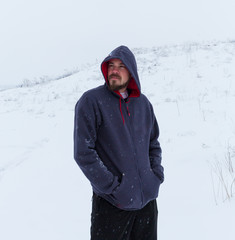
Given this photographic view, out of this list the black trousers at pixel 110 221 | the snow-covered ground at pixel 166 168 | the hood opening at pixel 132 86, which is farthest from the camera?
the snow-covered ground at pixel 166 168

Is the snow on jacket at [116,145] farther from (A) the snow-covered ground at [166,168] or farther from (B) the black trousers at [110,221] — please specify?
(A) the snow-covered ground at [166,168]

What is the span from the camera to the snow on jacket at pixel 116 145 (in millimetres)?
1371

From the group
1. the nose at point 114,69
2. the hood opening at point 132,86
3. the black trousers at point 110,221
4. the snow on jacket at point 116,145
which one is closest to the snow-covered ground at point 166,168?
the black trousers at point 110,221

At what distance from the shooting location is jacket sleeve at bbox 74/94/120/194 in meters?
1.35

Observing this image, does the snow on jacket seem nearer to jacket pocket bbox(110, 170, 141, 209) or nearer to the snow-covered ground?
jacket pocket bbox(110, 170, 141, 209)

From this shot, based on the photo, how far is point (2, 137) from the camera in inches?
217

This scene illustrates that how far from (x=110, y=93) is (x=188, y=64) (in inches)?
384

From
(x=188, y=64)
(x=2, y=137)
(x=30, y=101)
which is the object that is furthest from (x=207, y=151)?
(x=30, y=101)

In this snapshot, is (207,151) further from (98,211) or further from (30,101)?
(30,101)

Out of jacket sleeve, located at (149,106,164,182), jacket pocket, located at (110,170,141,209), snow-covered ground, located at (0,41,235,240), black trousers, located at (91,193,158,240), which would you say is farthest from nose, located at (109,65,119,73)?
snow-covered ground, located at (0,41,235,240)

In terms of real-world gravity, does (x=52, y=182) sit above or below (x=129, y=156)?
below

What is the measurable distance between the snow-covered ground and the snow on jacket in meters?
1.19

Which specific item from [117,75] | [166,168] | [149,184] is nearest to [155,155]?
[149,184]

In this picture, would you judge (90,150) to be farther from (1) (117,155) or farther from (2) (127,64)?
(2) (127,64)
